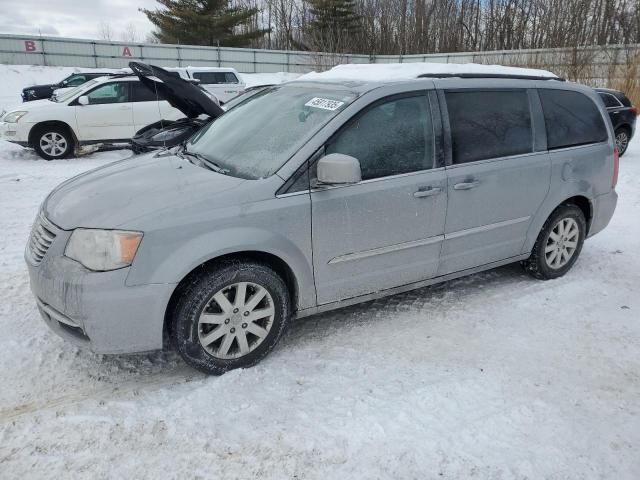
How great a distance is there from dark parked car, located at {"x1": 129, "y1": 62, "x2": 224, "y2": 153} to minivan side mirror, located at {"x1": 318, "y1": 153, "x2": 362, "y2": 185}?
3280 mm

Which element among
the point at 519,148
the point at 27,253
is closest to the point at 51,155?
the point at 27,253

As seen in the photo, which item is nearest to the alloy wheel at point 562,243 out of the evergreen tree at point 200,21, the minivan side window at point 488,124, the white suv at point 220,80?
the minivan side window at point 488,124

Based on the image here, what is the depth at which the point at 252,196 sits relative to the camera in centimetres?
288

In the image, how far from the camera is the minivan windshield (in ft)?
10.3

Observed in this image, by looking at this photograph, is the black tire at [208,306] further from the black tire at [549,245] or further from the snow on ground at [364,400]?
the black tire at [549,245]

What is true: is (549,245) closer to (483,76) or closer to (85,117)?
(483,76)

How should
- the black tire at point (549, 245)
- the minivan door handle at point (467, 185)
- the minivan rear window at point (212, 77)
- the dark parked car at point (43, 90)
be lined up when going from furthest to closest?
1. the dark parked car at point (43, 90)
2. the minivan rear window at point (212, 77)
3. the black tire at point (549, 245)
4. the minivan door handle at point (467, 185)

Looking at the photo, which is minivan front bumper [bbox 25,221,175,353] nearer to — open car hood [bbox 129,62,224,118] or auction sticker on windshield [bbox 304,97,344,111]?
auction sticker on windshield [bbox 304,97,344,111]

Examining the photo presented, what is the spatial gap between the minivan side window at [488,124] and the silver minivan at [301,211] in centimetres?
1

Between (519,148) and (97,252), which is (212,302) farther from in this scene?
(519,148)

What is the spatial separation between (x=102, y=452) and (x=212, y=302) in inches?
36.1

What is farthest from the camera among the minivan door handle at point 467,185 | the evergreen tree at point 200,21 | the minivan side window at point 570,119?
the evergreen tree at point 200,21

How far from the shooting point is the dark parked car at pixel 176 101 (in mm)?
6301

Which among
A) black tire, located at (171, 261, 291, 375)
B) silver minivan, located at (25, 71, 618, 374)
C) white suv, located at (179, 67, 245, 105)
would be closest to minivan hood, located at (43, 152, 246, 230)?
silver minivan, located at (25, 71, 618, 374)
